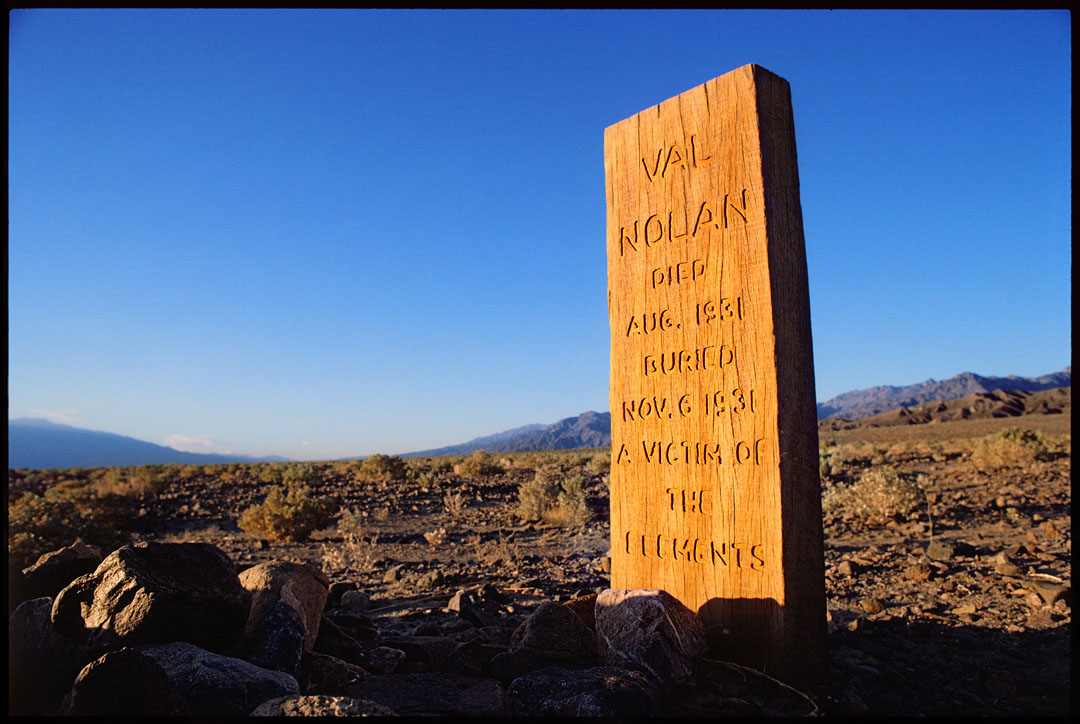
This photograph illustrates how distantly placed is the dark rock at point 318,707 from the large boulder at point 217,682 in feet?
0.70

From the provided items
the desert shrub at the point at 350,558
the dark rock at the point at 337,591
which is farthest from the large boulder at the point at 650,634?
the desert shrub at the point at 350,558

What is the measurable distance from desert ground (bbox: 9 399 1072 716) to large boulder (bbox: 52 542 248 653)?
4.83ft

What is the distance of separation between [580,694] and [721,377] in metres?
2.09

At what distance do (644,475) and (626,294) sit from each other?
4.28ft

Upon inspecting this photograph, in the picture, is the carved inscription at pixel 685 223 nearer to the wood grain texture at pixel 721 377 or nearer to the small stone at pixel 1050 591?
the wood grain texture at pixel 721 377

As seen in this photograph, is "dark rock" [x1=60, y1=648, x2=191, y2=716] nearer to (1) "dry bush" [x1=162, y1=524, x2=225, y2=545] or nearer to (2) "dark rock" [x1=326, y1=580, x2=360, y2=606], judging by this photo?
(2) "dark rock" [x1=326, y1=580, x2=360, y2=606]

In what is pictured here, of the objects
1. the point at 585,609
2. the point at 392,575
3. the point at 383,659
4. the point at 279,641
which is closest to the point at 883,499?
the point at 585,609

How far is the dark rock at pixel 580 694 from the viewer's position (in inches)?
111

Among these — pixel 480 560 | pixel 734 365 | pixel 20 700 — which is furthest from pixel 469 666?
pixel 480 560

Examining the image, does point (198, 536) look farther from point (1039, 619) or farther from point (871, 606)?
point (1039, 619)

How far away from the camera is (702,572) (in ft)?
13.5

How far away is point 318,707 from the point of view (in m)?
2.41

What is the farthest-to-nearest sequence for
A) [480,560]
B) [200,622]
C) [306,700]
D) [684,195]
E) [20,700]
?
1. [480,560]
2. [684,195]
3. [200,622]
4. [20,700]
5. [306,700]

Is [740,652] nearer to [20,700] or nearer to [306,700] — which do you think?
[306,700]
